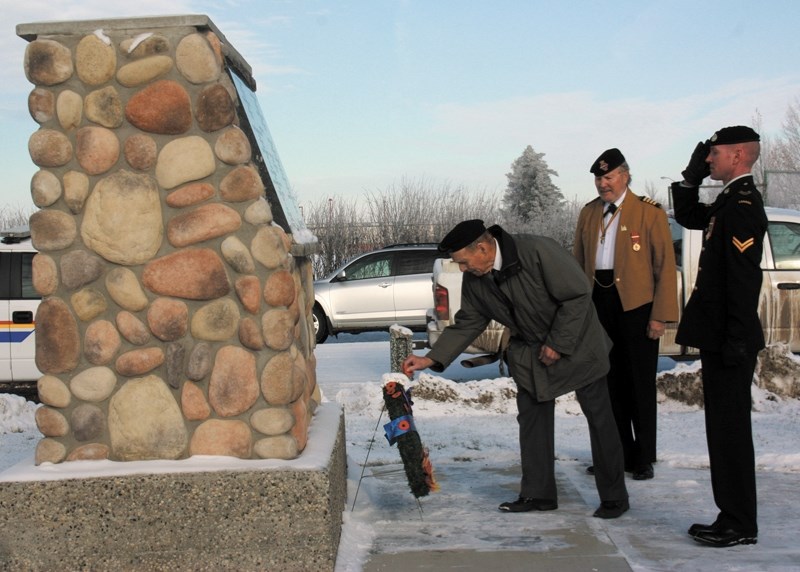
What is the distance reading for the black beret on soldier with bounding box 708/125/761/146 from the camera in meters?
4.16

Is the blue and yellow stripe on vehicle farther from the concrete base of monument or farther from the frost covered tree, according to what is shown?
the frost covered tree

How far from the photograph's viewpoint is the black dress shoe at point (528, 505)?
4.59m

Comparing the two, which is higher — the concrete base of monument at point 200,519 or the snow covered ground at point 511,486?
the concrete base of monument at point 200,519

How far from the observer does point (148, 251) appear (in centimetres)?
368

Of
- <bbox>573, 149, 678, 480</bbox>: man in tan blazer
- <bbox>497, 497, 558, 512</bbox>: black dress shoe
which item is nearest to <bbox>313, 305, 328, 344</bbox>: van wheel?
<bbox>573, 149, 678, 480</bbox>: man in tan blazer

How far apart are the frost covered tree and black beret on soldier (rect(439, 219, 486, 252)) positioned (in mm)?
43770

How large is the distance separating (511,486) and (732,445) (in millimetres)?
1450

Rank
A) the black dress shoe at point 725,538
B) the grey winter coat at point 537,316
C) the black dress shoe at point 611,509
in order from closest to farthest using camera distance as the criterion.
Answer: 1. the black dress shoe at point 725,538
2. the grey winter coat at point 537,316
3. the black dress shoe at point 611,509

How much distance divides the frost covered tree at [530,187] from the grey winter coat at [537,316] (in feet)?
142

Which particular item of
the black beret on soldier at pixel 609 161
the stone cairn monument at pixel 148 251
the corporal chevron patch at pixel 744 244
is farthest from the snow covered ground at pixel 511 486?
the black beret on soldier at pixel 609 161

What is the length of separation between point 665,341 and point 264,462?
6.42 m

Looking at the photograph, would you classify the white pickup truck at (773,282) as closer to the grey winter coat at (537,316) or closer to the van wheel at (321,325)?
the grey winter coat at (537,316)

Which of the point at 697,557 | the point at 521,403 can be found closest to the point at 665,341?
the point at 521,403

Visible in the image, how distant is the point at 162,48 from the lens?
366cm
